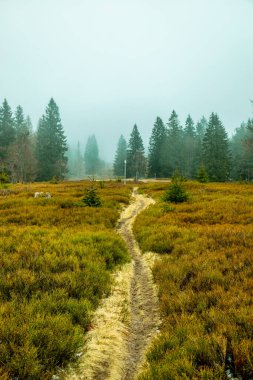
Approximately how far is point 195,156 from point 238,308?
78.4 meters

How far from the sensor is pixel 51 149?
69.4 meters

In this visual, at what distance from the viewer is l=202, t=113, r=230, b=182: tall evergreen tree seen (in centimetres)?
6506

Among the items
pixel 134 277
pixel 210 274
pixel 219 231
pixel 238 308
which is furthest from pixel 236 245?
pixel 238 308

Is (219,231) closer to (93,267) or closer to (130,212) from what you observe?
(93,267)

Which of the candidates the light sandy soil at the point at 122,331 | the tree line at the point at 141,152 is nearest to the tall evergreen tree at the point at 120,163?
the tree line at the point at 141,152

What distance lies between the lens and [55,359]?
4.20 m

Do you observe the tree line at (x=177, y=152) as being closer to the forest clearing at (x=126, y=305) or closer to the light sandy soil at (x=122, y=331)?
the forest clearing at (x=126, y=305)

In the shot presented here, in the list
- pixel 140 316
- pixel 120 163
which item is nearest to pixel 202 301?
pixel 140 316

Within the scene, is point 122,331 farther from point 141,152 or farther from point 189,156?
point 189,156

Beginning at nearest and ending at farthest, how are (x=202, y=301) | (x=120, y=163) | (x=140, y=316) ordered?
(x=202, y=301) → (x=140, y=316) → (x=120, y=163)

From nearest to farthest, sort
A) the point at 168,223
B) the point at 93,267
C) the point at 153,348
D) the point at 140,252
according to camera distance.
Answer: the point at 153,348, the point at 93,267, the point at 140,252, the point at 168,223

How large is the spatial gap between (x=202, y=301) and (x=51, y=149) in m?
67.9

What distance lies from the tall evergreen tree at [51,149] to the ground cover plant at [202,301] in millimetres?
59894

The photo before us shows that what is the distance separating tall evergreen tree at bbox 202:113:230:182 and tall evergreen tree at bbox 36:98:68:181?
35.3 meters
